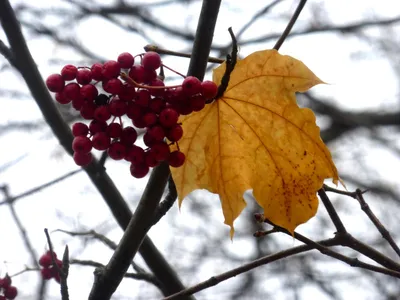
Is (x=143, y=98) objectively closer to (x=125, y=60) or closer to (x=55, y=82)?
(x=125, y=60)

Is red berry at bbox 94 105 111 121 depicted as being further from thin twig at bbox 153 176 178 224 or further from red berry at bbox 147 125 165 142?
thin twig at bbox 153 176 178 224

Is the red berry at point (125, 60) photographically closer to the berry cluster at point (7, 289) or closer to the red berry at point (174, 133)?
the red berry at point (174, 133)

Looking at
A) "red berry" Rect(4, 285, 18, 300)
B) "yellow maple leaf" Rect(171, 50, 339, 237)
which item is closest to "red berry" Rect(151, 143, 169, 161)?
"yellow maple leaf" Rect(171, 50, 339, 237)

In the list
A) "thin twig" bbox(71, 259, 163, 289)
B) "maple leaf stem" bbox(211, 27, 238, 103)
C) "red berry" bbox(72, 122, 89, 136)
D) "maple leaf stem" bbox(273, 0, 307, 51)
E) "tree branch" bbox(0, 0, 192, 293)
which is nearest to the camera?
"maple leaf stem" bbox(211, 27, 238, 103)

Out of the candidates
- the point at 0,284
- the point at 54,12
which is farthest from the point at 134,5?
the point at 0,284

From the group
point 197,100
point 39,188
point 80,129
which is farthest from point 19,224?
point 197,100

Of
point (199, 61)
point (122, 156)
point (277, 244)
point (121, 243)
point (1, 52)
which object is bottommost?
point (121, 243)

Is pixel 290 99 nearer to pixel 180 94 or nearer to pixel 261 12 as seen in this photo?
pixel 180 94
